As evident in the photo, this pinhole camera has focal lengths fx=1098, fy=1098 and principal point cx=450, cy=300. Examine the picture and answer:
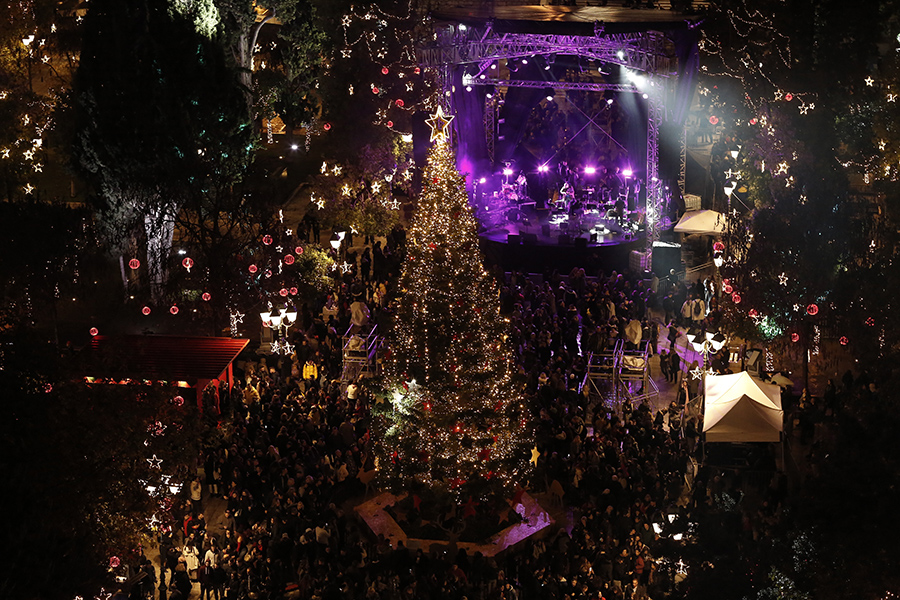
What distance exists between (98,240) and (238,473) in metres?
11.1

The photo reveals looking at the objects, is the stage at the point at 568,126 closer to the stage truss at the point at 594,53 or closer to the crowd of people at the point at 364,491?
the stage truss at the point at 594,53

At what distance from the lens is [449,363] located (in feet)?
61.8

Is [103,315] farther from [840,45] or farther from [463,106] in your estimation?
[840,45]

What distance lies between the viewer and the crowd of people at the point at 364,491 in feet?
56.1


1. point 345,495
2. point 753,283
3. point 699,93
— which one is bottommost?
point 345,495

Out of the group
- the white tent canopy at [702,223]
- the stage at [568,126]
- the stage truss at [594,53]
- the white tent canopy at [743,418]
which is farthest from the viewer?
the white tent canopy at [702,223]

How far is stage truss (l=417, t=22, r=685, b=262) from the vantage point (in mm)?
29797

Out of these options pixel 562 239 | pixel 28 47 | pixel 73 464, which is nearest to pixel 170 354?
pixel 73 464

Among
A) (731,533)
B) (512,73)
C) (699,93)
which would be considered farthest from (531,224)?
(731,533)

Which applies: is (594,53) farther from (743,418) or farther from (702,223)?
(743,418)

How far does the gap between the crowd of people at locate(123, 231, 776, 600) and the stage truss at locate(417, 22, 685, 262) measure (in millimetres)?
8088

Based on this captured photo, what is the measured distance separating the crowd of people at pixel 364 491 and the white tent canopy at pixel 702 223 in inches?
333

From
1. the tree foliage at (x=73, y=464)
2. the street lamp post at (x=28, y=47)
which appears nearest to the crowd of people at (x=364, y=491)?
the tree foliage at (x=73, y=464)

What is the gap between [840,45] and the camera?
1289 inches
